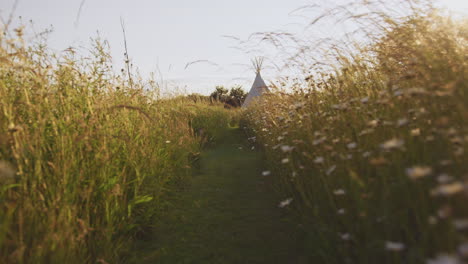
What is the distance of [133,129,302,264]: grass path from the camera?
227 centimetres

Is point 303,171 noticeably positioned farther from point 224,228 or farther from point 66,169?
point 66,169

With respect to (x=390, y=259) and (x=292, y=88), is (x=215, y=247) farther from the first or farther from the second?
(x=292, y=88)

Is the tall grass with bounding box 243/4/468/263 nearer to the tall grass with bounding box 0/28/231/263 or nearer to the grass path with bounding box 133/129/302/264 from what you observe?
the grass path with bounding box 133/129/302/264

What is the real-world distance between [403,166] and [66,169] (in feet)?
5.32

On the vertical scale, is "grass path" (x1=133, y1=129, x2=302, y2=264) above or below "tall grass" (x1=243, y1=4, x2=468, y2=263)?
below

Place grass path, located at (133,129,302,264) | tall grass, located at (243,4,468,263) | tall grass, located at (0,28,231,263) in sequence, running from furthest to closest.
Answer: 1. grass path, located at (133,129,302,264)
2. tall grass, located at (0,28,231,263)
3. tall grass, located at (243,4,468,263)

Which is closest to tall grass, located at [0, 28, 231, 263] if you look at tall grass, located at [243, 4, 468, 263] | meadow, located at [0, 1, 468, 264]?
meadow, located at [0, 1, 468, 264]

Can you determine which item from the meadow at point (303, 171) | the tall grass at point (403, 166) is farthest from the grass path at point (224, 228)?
the tall grass at point (403, 166)

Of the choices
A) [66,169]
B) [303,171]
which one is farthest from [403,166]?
[66,169]

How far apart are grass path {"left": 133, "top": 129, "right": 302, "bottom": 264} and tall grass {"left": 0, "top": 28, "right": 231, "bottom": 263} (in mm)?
240

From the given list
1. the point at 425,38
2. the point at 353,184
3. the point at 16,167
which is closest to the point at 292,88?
the point at 425,38

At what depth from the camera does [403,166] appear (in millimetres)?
1449

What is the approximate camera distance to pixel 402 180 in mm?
1280

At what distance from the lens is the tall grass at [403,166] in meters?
1.11
